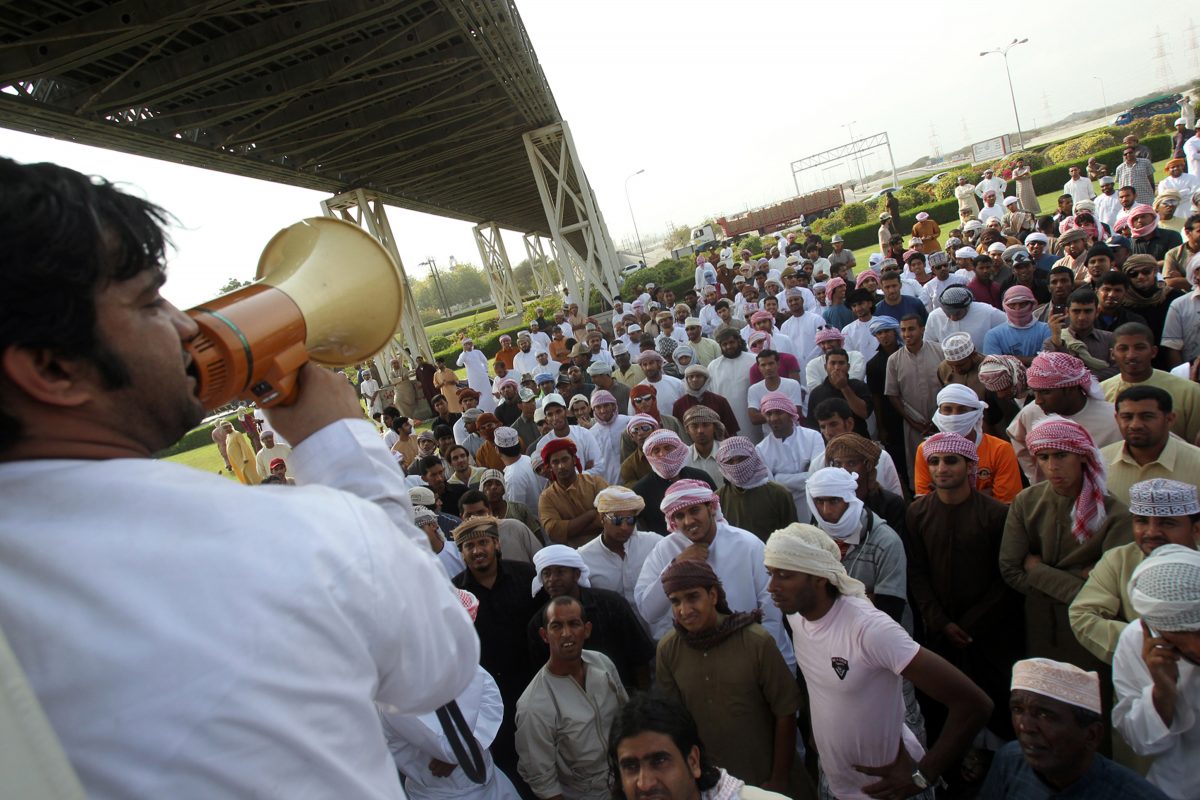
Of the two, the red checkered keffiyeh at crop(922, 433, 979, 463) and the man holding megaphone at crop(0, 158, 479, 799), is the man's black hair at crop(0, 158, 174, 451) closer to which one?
the man holding megaphone at crop(0, 158, 479, 799)

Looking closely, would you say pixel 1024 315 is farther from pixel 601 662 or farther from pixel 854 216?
pixel 854 216

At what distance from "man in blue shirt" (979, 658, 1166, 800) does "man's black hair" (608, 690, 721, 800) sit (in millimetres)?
978

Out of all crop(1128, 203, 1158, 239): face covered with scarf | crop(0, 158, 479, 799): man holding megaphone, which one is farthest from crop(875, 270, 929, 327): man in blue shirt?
crop(0, 158, 479, 799): man holding megaphone

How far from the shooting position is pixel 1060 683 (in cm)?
236

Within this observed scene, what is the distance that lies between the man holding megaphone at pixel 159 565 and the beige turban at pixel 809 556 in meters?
1.93

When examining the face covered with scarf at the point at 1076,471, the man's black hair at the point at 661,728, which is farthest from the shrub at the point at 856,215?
the man's black hair at the point at 661,728

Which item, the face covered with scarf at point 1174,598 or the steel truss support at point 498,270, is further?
the steel truss support at point 498,270

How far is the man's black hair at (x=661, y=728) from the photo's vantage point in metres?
2.34

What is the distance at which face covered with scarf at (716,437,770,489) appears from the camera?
169 inches

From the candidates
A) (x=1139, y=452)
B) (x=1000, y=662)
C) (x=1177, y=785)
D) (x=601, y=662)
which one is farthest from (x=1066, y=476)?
(x=601, y=662)

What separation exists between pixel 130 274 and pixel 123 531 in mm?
325

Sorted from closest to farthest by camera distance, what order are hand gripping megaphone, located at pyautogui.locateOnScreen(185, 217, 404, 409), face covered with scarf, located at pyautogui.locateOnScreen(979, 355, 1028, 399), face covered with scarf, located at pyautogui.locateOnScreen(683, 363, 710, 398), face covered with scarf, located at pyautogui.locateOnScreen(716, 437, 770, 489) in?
1. hand gripping megaphone, located at pyautogui.locateOnScreen(185, 217, 404, 409)
2. face covered with scarf, located at pyautogui.locateOnScreen(716, 437, 770, 489)
3. face covered with scarf, located at pyautogui.locateOnScreen(979, 355, 1028, 399)
4. face covered with scarf, located at pyautogui.locateOnScreen(683, 363, 710, 398)

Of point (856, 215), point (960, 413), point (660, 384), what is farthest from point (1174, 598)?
point (856, 215)

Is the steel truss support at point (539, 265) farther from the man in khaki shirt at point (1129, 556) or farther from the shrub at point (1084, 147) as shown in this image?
the man in khaki shirt at point (1129, 556)
